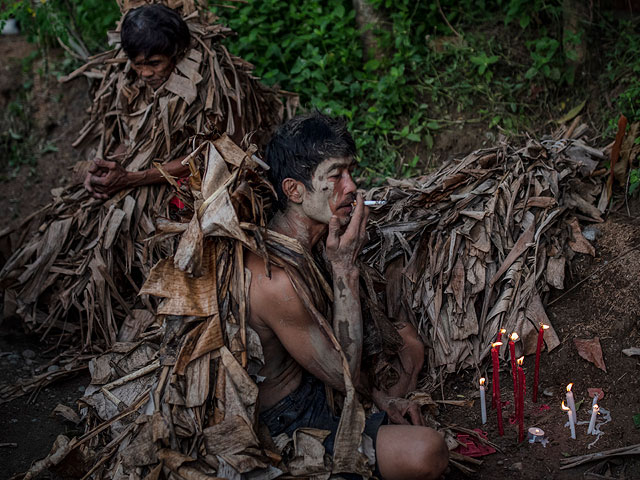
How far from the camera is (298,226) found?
111 inches

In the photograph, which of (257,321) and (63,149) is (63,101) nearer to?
(63,149)

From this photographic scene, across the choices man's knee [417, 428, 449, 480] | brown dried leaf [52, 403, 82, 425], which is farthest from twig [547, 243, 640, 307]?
brown dried leaf [52, 403, 82, 425]

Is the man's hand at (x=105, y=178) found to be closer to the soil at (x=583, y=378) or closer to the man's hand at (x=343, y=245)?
the man's hand at (x=343, y=245)

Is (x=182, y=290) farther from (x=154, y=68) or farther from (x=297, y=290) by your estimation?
(x=154, y=68)

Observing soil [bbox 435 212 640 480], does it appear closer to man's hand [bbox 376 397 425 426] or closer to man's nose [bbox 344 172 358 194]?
man's hand [bbox 376 397 425 426]

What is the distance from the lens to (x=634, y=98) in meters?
4.16

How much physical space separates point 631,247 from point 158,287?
2344mm

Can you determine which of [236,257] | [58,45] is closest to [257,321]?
[236,257]

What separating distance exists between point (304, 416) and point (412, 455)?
47cm

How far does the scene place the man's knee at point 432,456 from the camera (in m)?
2.46

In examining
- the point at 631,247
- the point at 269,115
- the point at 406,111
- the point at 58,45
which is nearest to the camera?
the point at 631,247

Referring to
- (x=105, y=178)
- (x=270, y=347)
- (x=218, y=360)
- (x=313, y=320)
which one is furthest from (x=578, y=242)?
(x=105, y=178)

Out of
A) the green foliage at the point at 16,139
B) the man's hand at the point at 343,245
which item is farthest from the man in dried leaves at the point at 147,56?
the green foliage at the point at 16,139

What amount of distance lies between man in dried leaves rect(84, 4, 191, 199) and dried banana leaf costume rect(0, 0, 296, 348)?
0.23ft
